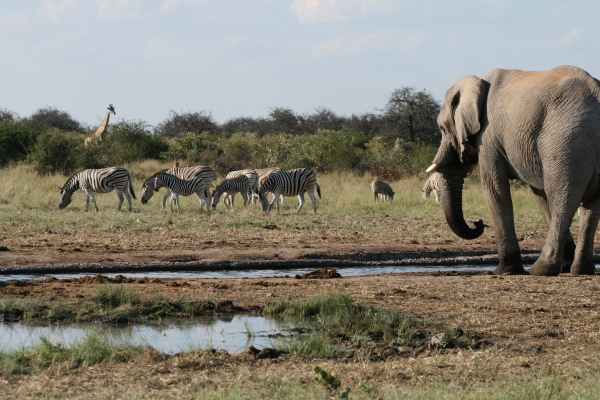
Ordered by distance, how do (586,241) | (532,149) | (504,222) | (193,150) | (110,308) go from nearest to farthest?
(110,308) → (532,149) → (586,241) → (504,222) → (193,150)

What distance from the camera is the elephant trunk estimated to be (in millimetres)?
9844

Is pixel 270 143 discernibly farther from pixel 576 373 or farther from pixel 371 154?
pixel 576 373

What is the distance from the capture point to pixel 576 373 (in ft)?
15.6

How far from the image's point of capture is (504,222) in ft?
30.2

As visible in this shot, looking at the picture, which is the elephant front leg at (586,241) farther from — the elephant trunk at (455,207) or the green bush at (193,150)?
the green bush at (193,150)

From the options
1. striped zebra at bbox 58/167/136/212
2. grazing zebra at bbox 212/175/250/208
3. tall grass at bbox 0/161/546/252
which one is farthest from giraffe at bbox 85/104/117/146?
grazing zebra at bbox 212/175/250/208

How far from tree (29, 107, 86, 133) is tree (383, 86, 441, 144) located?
2492 centimetres

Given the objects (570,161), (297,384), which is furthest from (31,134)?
(297,384)

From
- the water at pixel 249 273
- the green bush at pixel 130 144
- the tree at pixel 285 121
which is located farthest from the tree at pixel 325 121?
the water at pixel 249 273

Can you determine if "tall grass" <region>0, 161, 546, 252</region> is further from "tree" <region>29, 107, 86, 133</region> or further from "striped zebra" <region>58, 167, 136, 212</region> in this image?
"tree" <region>29, 107, 86, 133</region>

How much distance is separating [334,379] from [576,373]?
1637mm

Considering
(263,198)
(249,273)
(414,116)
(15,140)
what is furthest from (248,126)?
(249,273)

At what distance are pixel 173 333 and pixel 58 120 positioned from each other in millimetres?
52623

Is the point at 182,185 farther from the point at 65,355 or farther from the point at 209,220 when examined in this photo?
the point at 65,355
